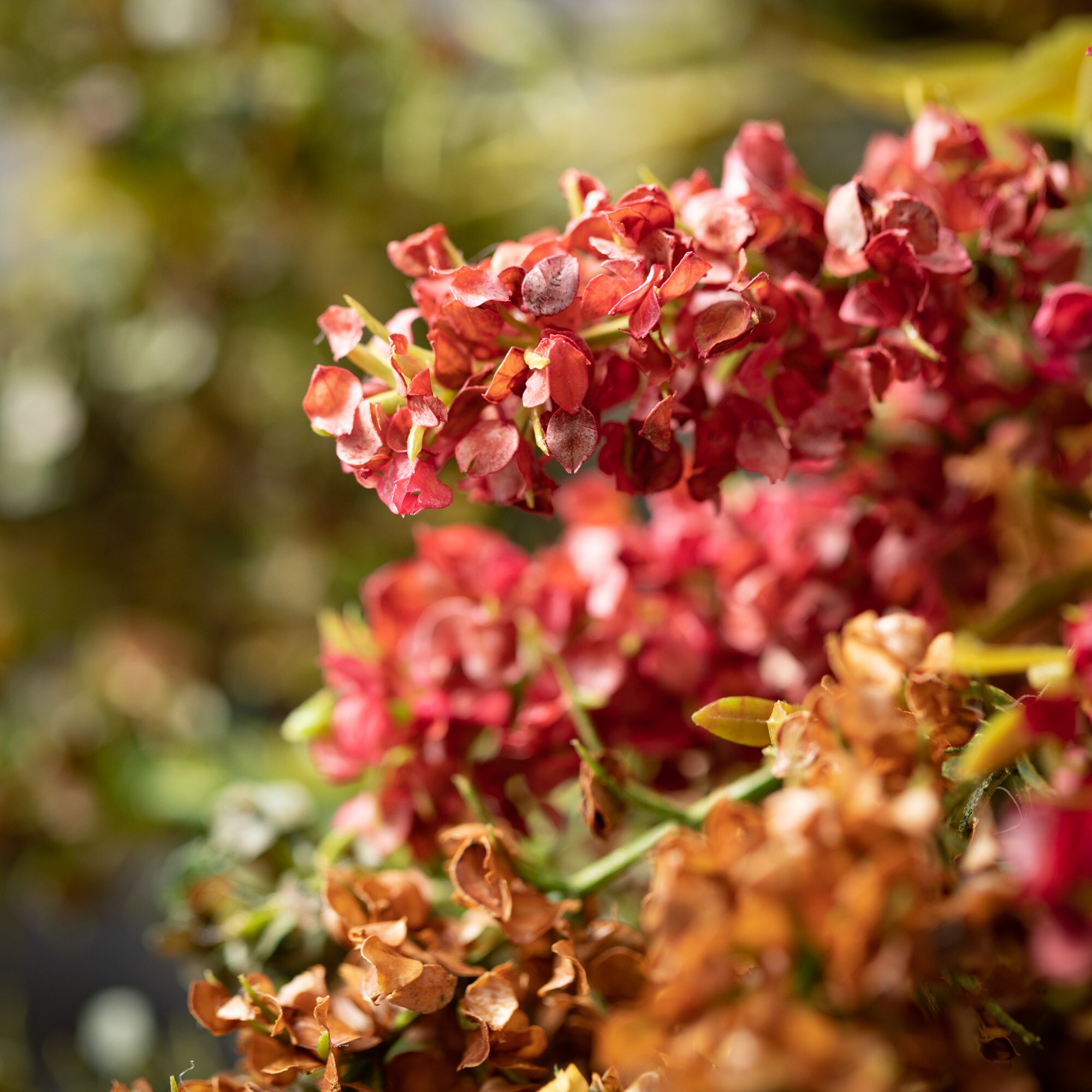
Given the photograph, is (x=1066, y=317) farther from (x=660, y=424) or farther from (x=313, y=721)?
(x=313, y=721)

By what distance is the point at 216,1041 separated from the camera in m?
0.65

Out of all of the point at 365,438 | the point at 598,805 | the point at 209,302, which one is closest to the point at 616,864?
the point at 598,805

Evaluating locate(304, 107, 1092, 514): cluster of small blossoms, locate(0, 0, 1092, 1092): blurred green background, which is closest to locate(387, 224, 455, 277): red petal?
locate(304, 107, 1092, 514): cluster of small blossoms

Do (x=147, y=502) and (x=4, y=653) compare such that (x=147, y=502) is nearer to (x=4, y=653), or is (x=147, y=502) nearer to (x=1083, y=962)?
(x=4, y=653)

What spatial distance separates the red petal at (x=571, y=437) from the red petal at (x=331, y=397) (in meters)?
0.04

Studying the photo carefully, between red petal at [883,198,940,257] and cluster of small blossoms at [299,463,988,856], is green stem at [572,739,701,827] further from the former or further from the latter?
red petal at [883,198,940,257]

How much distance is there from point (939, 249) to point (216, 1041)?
24.2 inches

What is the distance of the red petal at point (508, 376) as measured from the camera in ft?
0.69

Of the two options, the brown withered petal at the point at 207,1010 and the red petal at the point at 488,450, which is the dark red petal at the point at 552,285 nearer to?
the red petal at the point at 488,450

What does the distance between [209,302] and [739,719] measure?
0.61m

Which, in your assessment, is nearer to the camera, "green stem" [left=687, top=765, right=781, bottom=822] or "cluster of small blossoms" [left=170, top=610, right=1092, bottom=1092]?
"cluster of small blossoms" [left=170, top=610, right=1092, bottom=1092]

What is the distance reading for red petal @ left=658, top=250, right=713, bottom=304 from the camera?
0.68ft

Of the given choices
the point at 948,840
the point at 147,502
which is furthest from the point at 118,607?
the point at 948,840

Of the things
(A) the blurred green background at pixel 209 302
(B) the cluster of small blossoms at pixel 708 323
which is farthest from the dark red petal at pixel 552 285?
(A) the blurred green background at pixel 209 302
